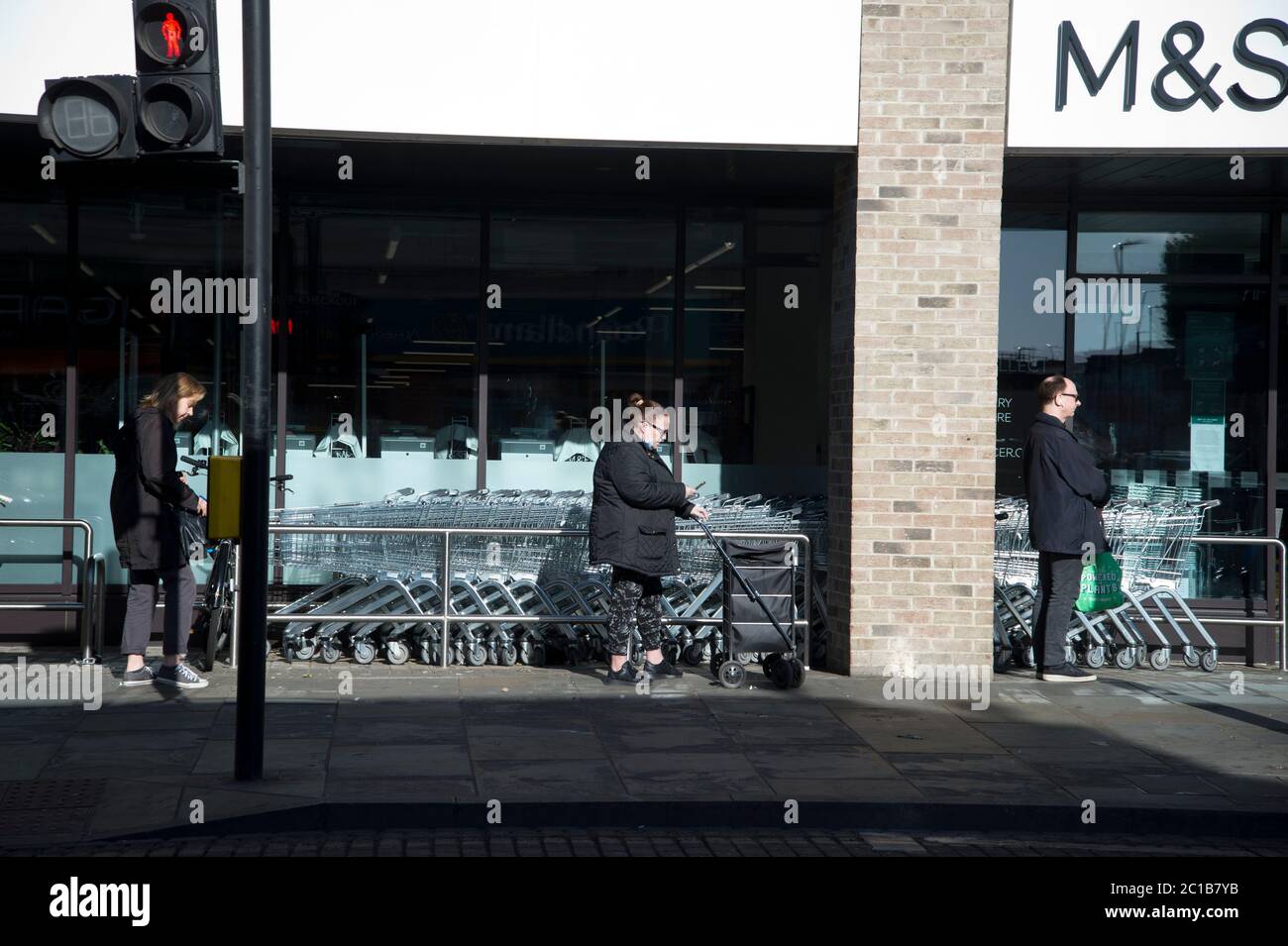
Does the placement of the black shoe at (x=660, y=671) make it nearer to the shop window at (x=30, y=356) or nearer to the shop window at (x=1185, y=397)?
the shop window at (x=1185, y=397)

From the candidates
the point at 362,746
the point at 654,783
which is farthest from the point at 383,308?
the point at 654,783

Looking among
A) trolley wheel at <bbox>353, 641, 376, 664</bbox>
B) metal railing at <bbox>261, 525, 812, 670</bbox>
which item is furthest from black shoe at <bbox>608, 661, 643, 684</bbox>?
trolley wheel at <bbox>353, 641, 376, 664</bbox>

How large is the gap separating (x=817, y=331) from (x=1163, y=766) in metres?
5.20

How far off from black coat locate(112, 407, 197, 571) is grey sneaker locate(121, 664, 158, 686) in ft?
2.43

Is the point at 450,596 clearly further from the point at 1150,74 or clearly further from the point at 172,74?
the point at 1150,74

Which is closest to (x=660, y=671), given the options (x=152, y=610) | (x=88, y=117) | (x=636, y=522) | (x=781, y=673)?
(x=781, y=673)

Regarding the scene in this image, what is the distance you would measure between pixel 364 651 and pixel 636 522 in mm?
2465

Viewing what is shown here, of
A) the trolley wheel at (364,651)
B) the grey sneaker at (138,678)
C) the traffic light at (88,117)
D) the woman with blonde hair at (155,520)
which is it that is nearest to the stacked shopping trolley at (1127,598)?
the trolley wheel at (364,651)

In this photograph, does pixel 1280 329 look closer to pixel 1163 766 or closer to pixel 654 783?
pixel 1163 766

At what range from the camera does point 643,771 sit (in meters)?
7.12

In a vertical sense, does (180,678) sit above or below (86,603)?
below

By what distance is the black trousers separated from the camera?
388 inches

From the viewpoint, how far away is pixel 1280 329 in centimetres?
1158
